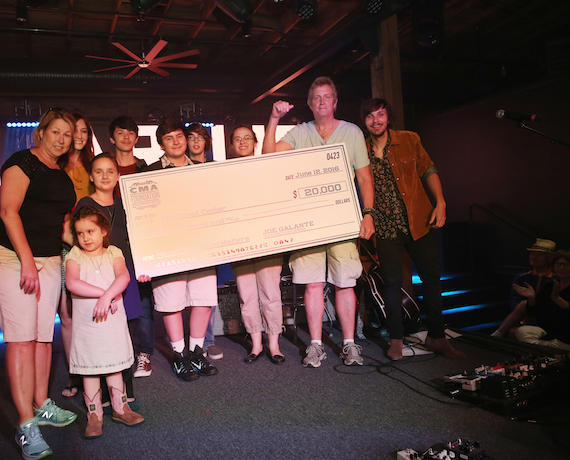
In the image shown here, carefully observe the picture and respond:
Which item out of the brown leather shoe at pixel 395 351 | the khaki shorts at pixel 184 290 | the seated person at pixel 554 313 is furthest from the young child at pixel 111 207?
the seated person at pixel 554 313

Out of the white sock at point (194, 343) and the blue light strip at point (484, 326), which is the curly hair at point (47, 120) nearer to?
the white sock at point (194, 343)

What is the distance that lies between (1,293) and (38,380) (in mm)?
495

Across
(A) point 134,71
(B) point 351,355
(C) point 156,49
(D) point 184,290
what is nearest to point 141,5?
(C) point 156,49

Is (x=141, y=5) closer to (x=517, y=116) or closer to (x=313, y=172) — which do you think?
(x=313, y=172)

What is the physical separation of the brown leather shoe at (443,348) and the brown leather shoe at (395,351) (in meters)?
0.22

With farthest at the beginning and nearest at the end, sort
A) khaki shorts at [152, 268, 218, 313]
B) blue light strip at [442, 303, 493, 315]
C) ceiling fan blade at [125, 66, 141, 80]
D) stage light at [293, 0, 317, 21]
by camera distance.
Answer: ceiling fan blade at [125, 66, 141, 80] < blue light strip at [442, 303, 493, 315] < stage light at [293, 0, 317, 21] < khaki shorts at [152, 268, 218, 313]

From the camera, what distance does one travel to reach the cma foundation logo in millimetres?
2383

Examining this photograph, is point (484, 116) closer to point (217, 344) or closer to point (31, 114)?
point (217, 344)

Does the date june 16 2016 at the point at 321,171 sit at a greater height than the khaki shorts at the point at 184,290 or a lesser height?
greater

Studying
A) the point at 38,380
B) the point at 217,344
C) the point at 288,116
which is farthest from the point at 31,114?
the point at 38,380

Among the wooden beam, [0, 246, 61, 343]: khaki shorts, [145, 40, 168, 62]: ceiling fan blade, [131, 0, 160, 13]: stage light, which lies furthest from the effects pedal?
[145, 40, 168, 62]: ceiling fan blade

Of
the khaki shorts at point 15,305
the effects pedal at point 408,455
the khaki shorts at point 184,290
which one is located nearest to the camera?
the effects pedal at point 408,455

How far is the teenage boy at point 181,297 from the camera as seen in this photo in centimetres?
258

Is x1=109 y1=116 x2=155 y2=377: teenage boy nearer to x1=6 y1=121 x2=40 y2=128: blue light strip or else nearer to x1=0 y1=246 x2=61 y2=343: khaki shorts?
x1=0 y1=246 x2=61 y2=343: khaki shorts
